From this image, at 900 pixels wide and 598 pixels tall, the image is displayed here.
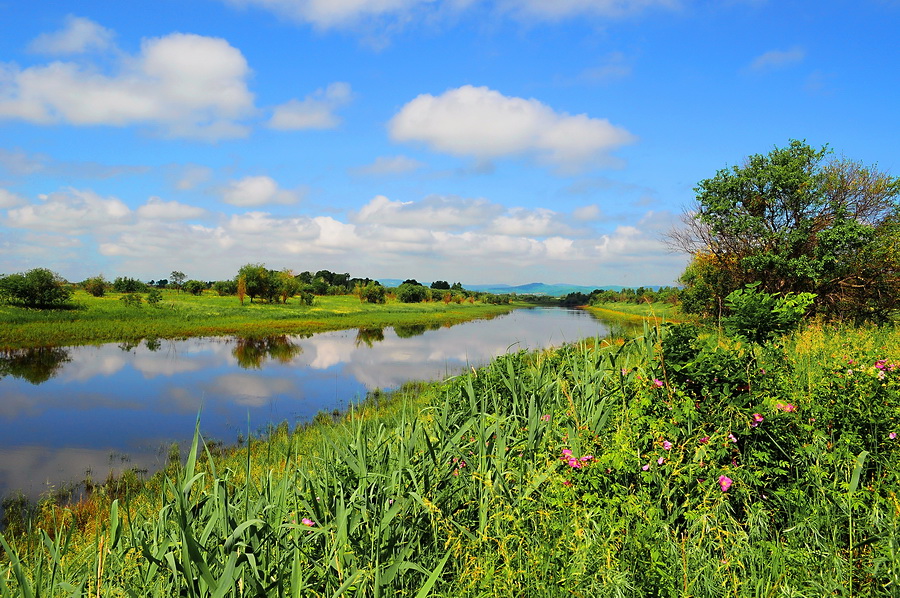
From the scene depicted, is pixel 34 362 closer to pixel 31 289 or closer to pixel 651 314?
pixel 31 289

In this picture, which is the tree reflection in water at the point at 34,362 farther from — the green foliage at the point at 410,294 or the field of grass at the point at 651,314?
the green foliage at the point at 410,294

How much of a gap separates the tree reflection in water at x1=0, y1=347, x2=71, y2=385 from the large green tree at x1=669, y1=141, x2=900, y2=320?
3307 cm

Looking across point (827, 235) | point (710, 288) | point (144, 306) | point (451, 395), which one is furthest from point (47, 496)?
point (144, 306)

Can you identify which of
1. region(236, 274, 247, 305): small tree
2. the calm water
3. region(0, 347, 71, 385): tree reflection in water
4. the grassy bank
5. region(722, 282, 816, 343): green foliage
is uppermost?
region(236, 274, 247, 305): small tree

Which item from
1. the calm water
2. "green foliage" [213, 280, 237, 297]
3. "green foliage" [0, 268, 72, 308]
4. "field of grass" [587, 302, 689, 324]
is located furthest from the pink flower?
"green foliage" [213, 280, 237, 297]

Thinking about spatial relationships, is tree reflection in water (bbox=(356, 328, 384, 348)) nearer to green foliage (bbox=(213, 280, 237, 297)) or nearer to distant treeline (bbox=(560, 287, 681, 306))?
green foliage (bbox=(213, 280, 237, 297))

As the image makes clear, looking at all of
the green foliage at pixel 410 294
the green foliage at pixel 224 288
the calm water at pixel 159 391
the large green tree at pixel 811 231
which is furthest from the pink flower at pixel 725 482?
the green foliage at pixel 410 294

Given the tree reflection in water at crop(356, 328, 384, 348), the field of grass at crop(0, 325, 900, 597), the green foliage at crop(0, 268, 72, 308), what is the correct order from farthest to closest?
the green foliage at crop(0, 268, 72, 308) → the tree reflection in water at crop(356, 328, 384, 348) → the field of grass at crop(0, 325, 900, 597)

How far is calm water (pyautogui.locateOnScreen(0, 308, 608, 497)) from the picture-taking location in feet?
39.6

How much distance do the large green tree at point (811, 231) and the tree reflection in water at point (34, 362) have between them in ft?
108

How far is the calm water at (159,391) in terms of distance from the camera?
1206 cm

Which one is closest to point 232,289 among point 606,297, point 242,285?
point 242,285

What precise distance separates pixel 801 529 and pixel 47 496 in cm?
1225

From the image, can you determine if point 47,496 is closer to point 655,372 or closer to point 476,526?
point 476,526
